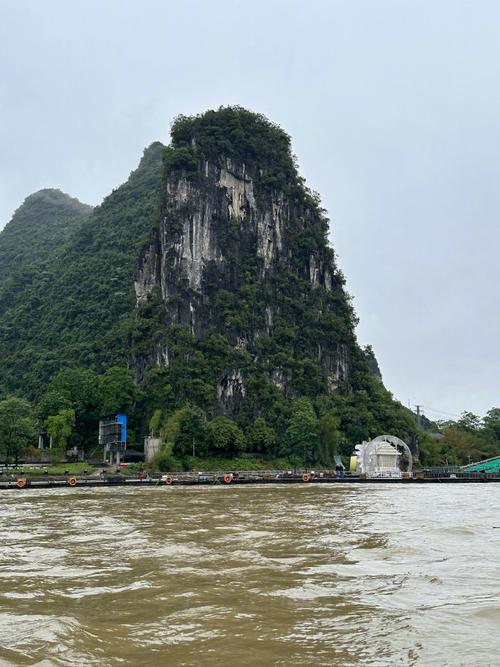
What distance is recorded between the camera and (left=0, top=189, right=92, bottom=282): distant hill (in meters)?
149

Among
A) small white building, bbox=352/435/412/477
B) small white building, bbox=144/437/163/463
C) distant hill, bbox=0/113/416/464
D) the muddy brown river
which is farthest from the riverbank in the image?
the muddy brown river

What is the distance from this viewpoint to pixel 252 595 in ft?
30.2

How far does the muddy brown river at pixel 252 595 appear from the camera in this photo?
6.65 metres

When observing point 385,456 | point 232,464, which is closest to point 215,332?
point 232,464

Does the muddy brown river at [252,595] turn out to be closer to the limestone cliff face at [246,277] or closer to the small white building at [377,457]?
the small white building at [377,457]

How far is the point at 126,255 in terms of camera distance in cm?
11438

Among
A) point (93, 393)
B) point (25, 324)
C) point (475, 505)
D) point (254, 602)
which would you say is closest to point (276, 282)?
point (93, 393)

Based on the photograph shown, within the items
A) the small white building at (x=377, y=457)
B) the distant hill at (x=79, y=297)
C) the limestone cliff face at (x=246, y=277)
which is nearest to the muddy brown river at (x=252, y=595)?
the small white building at (x=377, y=457)

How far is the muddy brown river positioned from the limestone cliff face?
64.9 meters

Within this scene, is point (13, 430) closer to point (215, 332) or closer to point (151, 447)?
point (151, 447)

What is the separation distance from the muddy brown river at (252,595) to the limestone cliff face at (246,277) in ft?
213

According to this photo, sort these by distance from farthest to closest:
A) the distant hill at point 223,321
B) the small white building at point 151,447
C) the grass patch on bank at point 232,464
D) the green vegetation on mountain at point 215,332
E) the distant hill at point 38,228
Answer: the distant hill at point 38,228
the distant hill at point 223,321
the green vegetation on mountain at point 215,332
the small white building at point 151,447
the grass patch on bank at point 232,464

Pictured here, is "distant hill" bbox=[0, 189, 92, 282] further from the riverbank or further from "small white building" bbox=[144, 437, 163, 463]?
the riverbank

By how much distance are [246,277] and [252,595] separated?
82.7 meters
